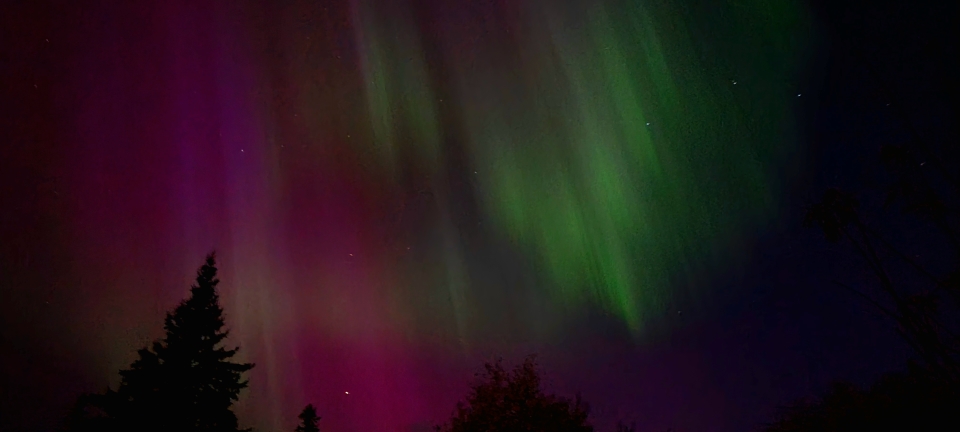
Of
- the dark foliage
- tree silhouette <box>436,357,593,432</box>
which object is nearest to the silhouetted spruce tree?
tree silhouette <box>436,357,593,432</box>

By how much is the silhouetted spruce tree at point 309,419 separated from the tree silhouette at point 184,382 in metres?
18.0

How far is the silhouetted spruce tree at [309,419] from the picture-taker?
34.6 metres

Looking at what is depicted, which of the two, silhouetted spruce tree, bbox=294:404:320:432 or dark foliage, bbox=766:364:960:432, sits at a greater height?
silhouetted spruce tree, bbox=294:404:320:432

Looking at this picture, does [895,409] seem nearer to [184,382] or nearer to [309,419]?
[184,382]

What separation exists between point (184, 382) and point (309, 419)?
19.7 metres

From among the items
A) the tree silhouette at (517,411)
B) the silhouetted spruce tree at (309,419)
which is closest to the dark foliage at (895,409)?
the tree silhouette at (517,411)

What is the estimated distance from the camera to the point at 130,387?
53.8 feet

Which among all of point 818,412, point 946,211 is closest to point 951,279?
point 946,211

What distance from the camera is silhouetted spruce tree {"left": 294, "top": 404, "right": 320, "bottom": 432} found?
34.6m

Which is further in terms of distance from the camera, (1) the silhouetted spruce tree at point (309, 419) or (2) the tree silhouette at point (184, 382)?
(1) the silhouetted spruce tree at point (309, 419)

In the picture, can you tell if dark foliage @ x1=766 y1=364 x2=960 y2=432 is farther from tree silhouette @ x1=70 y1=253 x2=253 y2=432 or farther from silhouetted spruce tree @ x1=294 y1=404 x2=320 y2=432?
silhouetted spruce tree @ x1=294 y1=404 x2=320 y2=432

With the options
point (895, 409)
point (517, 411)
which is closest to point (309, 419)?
point (517, 411)

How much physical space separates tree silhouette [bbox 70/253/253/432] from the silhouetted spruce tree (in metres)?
18.0

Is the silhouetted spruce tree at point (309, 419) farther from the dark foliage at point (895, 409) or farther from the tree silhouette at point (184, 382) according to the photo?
the dark foliage at point (895, 409)
